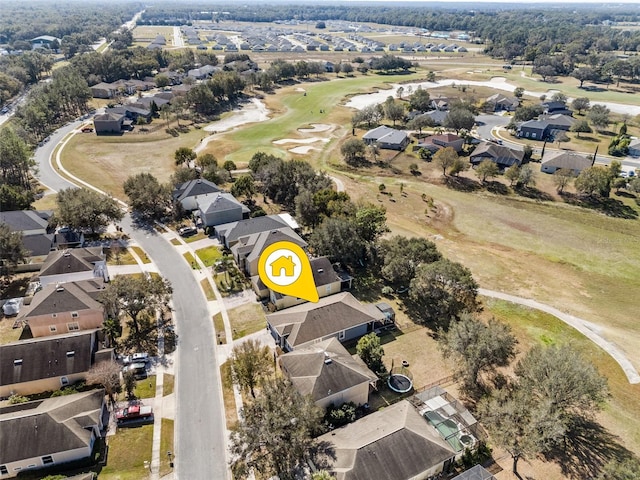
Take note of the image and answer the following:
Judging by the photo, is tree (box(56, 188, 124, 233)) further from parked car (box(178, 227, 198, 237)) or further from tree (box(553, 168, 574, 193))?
tree (box(553, 168, 574, 193))

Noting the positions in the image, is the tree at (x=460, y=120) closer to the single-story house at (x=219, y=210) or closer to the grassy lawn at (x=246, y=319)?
the single-story house at (x=219, y=210)

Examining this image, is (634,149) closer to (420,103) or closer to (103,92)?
(420,103)

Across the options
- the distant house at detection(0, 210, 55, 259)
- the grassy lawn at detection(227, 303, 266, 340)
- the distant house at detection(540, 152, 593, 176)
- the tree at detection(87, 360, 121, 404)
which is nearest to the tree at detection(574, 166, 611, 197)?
the distant house at detection(540, 152, 593, 176)

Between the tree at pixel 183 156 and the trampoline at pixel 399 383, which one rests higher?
the tree at pixel 183 156

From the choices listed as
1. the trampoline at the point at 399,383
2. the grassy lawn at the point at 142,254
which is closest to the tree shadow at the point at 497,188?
the trampoline at the point at 399,383

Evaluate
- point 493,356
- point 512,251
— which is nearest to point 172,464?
point 493,356

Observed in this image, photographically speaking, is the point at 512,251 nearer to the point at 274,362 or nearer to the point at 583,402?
the point at 583,402

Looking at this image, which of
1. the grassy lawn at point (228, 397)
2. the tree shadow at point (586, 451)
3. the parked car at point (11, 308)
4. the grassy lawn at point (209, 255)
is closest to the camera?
the tree shadow at point (586, 451)

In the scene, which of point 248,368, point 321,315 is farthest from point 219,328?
point 248,368
